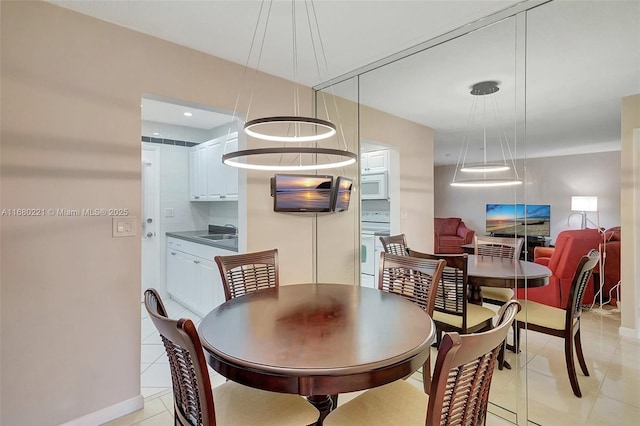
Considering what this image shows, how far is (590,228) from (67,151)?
118 inches

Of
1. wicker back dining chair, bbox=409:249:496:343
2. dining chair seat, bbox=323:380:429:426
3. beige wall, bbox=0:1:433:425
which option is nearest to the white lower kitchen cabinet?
beige wall, bbox=0:1:433:425

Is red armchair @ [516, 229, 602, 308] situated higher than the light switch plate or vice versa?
the light switch plate

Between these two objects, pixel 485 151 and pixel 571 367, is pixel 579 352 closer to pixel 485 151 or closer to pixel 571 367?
pixel 571 367

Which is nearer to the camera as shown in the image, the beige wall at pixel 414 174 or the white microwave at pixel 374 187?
the beige wall at pixel 414 174

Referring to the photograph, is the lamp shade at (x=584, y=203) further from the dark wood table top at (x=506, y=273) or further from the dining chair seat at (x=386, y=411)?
the dining chair seat at (x=386, y=411)

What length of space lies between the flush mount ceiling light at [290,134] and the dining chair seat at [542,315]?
1391mm

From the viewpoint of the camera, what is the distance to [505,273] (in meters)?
2.03

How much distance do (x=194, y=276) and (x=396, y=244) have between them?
2.34 meters

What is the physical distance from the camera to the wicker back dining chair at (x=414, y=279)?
6.10 ft

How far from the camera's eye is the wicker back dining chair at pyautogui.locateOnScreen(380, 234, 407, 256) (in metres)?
2.65

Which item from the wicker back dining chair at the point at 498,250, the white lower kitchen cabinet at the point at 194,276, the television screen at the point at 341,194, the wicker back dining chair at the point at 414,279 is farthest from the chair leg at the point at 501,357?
the white lower kitchen cabinet at the point at 194,276

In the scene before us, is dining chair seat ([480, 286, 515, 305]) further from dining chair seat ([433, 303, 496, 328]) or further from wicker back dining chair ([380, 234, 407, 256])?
wicker back dining chair ([380, 234, 407, 256])

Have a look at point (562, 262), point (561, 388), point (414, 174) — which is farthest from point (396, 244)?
point (561, 388)

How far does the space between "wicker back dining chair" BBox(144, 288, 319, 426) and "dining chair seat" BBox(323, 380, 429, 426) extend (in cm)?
13
